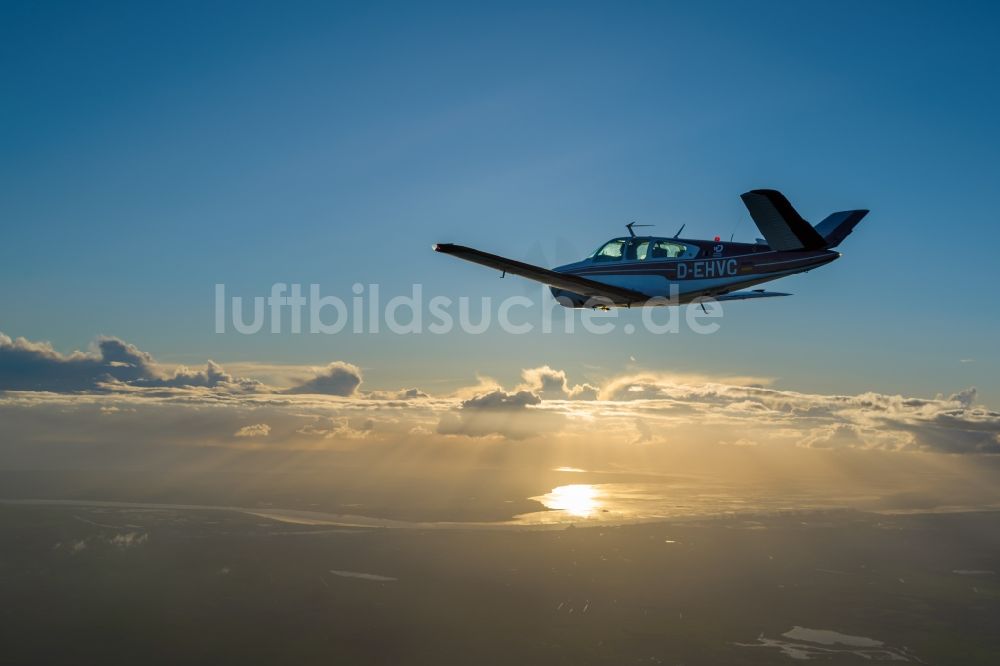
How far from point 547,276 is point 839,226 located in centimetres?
1112

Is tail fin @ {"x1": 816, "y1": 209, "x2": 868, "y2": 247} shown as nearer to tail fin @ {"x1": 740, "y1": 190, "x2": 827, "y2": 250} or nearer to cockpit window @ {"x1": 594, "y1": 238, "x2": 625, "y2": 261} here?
tail fin @ {"x1": 740, "y1": 190, "x2": 827, "y2": 250}

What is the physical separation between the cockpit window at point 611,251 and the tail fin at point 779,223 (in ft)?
26.8

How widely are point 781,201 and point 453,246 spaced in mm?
10908

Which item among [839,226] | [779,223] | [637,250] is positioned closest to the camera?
[779,223]

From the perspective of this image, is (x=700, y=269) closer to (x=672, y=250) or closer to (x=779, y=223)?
(x=672, y=250)

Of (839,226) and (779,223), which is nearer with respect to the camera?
(779,223)

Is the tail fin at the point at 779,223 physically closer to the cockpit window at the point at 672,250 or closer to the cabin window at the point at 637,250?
the cockpit window at the point at 672,250

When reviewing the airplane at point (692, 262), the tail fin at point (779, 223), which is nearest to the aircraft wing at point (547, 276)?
the airplane at point (692, 262)

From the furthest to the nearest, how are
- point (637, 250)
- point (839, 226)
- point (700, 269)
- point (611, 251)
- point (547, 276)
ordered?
1. point (611, 251)
2. point (637, 250)
3. point (700, 269)
4. point (547, 276)
5. point (839, 226)

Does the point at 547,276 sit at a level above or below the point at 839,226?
below

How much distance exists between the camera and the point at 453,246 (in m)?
22.6

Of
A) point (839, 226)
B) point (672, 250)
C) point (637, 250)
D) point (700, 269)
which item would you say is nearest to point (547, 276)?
point (637, 250)

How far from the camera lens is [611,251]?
30.7 m

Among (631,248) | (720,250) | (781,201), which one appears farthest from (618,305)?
(781,201)
